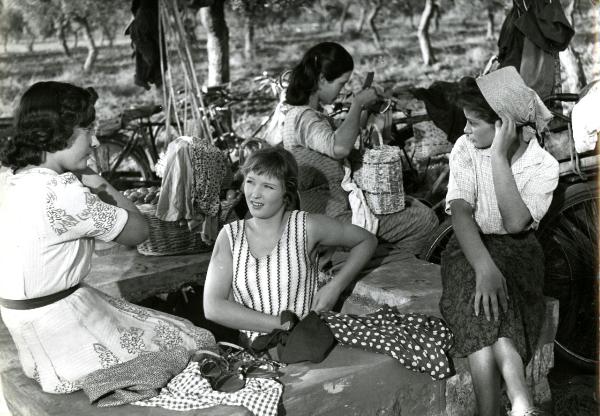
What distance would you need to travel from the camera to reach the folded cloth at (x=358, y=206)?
13.1 feet

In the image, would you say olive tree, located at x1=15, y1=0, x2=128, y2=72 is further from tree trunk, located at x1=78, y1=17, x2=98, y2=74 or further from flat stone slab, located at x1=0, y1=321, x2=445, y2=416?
flat stone slab, located at x1=0, y1=321, x2=445, y2=416

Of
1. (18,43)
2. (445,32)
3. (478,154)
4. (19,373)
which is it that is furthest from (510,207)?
(445,32)

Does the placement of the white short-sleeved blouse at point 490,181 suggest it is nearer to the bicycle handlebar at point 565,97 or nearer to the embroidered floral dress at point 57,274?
the bicycle handlebar at point 565,97

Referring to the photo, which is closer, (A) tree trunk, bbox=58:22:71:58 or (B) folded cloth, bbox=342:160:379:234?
(B) folded cloth, bbox=342:160:379:234

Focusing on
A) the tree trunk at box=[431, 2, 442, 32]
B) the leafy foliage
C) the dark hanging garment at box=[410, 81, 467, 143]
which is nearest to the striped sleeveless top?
the dark hanging garment at box=[410, 81, 467, 143]

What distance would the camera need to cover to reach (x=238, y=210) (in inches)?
202

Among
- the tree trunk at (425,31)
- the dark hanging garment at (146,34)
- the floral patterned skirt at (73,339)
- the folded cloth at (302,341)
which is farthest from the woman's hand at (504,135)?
the tree trunk at (425,31)

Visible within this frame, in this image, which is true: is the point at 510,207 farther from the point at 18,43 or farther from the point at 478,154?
the point at 18,43

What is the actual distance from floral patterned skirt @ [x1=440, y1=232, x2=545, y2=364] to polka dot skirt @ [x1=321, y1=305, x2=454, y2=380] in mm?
78

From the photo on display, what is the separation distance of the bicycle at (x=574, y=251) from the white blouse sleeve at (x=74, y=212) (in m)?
2.35

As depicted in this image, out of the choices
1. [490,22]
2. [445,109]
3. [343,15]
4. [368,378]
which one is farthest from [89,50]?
[368,378]

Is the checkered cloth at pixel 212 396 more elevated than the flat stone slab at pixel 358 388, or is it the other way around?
the checkered cloth at pixel 212 396

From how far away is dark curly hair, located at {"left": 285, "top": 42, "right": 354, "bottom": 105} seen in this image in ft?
13.1

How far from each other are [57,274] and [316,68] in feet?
6.79
